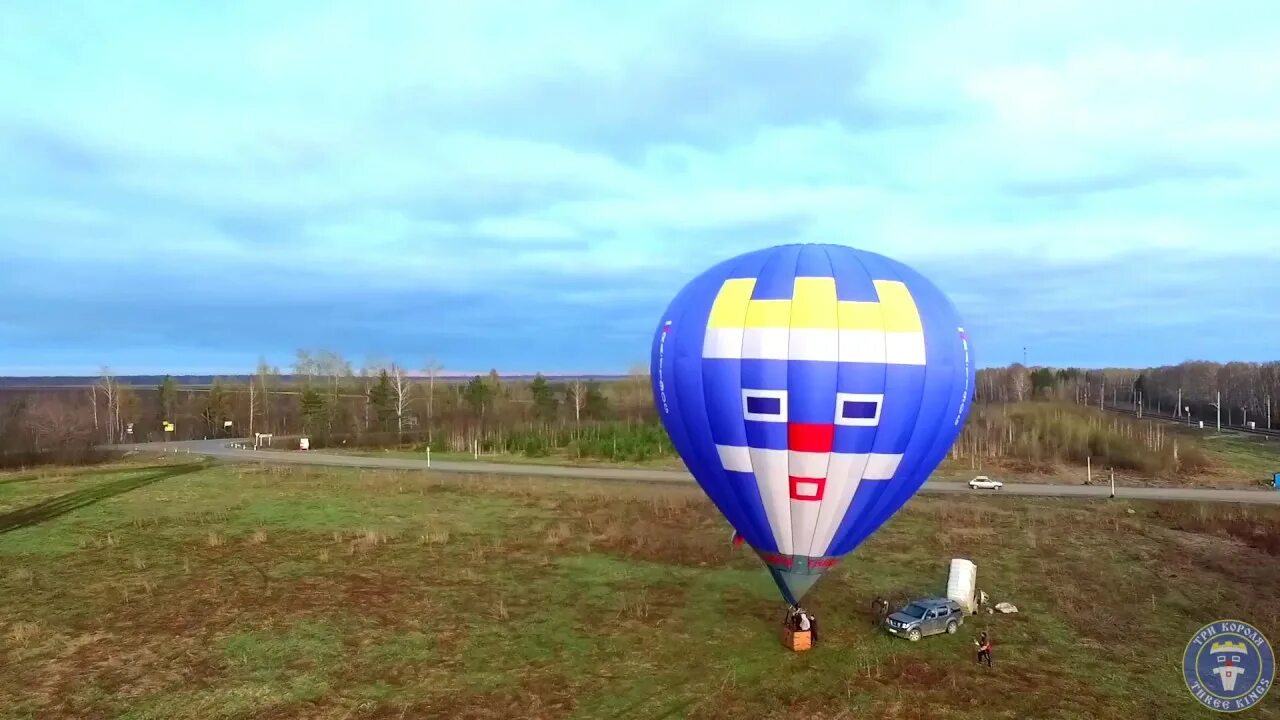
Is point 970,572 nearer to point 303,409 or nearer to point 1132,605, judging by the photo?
point 1132,605

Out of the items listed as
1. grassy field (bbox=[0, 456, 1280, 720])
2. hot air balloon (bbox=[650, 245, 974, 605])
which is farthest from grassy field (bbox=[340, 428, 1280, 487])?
hot air balloon (bbox=[650, 245, 974, 605])

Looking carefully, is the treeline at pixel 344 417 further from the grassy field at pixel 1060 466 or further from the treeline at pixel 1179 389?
the treeline at pixel 1179 389

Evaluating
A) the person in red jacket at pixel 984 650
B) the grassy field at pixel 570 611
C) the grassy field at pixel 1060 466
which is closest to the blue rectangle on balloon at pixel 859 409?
the grassy field at pixel 570 611

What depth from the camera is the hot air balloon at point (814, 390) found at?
14.3 metres

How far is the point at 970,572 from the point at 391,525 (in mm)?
22218

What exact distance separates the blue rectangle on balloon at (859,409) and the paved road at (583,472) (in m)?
28.5

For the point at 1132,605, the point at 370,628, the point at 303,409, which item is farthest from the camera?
the point at 303,409

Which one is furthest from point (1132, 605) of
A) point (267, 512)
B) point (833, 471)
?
point (267, 512)

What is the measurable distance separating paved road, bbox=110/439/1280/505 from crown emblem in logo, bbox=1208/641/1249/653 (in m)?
20.8

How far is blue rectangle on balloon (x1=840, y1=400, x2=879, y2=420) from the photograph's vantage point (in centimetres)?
1428

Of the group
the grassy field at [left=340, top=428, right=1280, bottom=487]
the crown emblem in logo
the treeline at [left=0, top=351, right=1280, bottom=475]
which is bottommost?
the crown emblem in logo

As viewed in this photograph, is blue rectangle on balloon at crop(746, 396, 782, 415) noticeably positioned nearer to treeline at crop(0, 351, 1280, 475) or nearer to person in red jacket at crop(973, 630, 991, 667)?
person in red jacket at crop(973, 630, 991, 667)

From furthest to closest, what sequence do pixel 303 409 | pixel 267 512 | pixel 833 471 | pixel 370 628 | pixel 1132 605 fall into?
pixel 303 409 → pixel 267 512 → pixel 1132 605 → pixel 370 628 → pixel 833 471

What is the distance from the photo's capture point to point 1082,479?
46.0m
